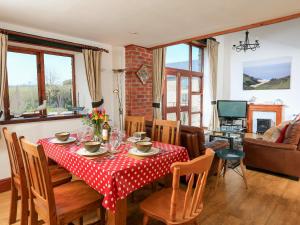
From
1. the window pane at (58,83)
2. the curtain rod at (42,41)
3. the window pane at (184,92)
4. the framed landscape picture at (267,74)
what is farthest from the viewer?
the framed landscape picture at (267,74)

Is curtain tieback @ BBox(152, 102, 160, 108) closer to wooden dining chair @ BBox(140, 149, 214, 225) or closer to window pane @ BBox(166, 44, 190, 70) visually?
window pane @ BBox(166, 44, 190, 70)

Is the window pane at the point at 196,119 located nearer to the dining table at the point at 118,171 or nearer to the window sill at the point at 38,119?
the window sill at the point at 38,119

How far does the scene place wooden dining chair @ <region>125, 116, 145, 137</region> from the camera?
2.88 m

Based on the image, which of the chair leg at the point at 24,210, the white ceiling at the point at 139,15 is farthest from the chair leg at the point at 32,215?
the white ceiling at the point at 139,15

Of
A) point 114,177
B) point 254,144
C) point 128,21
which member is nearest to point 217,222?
point 114,177

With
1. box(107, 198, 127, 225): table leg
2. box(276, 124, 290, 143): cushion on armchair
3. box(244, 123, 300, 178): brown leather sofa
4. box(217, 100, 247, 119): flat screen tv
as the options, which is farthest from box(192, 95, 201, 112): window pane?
box(107, 198, 127, 225): table leg

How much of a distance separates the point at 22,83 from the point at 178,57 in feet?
11.8

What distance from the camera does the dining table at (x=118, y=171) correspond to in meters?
1.44

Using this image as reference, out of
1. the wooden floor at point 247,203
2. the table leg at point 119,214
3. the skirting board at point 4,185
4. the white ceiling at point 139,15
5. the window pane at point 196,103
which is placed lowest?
the wooden floor at point 247,203

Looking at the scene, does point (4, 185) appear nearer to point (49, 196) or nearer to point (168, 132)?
point (49, 196)

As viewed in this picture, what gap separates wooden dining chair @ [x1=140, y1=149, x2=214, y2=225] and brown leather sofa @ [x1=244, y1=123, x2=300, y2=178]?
6.97 ft

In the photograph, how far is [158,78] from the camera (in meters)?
4.34

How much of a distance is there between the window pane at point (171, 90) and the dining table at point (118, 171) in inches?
122

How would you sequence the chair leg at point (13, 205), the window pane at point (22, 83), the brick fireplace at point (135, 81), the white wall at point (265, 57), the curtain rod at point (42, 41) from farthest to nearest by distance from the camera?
the white wall at point (265, 57), the brick fireplace at point (135, 81), the window pane at point (22, 83), the curtain rod at point (42, 41), the chair leg at point (13, 205)
